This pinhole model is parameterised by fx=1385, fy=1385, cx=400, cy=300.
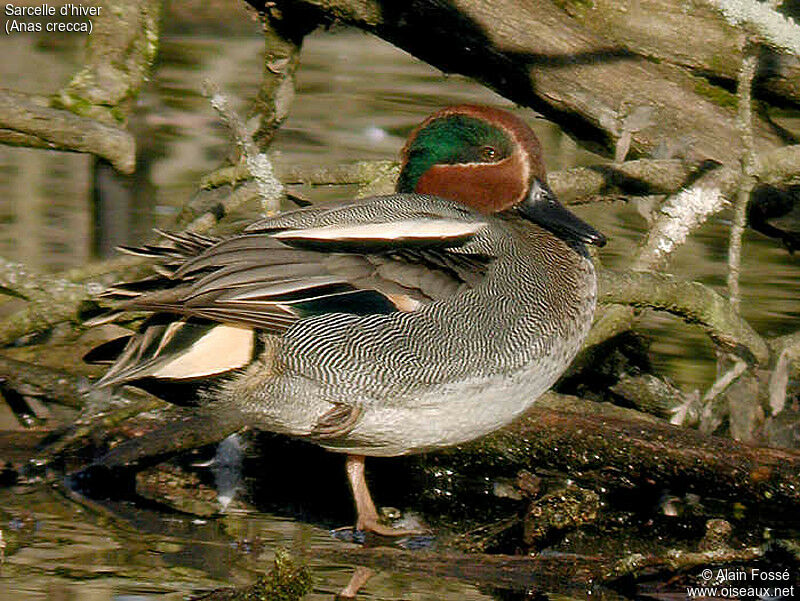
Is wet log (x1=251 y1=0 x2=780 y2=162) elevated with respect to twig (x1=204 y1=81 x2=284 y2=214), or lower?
elevated

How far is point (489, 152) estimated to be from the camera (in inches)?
173

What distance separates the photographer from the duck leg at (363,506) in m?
4.27

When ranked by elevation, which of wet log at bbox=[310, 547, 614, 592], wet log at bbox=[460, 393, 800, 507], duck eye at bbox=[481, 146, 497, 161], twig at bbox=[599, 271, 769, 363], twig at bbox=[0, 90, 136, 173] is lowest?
wet log at bbox=[310, 547, 614, 592]

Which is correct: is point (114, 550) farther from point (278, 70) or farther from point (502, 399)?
point (278, 70)

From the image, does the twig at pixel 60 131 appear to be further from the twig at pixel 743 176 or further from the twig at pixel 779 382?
the twig at pixel 779 382

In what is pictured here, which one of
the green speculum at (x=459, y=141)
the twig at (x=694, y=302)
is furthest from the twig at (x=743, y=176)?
the green speculum at (x=459, y=141)

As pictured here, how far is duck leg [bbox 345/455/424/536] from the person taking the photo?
4270mm

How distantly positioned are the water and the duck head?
981 mm

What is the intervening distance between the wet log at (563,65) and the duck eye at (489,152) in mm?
1123

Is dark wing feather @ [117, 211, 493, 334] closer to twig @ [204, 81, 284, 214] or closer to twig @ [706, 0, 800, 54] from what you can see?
twig @ [706, 0, 800, 54]

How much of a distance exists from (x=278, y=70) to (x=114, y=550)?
100 inches

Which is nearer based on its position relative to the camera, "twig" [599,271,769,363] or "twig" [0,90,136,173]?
"twig" [0,90,136,173]

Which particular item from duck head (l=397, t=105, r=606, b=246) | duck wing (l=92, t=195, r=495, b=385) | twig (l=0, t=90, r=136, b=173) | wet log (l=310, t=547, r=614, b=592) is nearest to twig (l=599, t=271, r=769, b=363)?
duck head (l=397, t=105, r=606, b=246)

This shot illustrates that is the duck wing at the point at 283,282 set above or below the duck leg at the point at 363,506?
above
